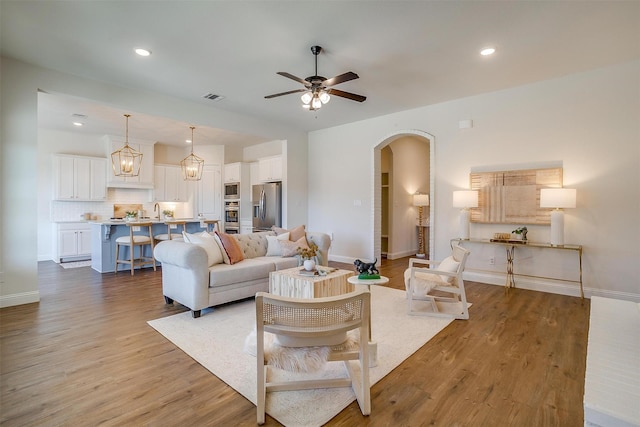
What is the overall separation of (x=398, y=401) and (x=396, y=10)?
3129 millimetres

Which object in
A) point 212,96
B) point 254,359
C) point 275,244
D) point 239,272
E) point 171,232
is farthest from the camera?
point 171,232

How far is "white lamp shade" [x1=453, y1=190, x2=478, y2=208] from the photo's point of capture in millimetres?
4816

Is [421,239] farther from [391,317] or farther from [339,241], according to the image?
[391,317]

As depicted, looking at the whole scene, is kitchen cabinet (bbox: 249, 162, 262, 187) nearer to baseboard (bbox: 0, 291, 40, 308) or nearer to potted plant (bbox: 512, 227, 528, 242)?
baseboard (bbox: 0, 291, 40, 308)

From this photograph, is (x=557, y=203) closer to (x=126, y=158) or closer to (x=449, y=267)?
(x=449, y=267)

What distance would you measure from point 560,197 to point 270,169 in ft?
20.1

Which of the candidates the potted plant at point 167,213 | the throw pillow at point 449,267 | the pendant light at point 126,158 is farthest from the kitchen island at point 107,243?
the throw pillow at point 449,267

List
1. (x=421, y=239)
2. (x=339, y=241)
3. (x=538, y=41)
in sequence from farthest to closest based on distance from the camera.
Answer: (x=421, y=239)
(x=339, y=241)
(x=538, y=41)

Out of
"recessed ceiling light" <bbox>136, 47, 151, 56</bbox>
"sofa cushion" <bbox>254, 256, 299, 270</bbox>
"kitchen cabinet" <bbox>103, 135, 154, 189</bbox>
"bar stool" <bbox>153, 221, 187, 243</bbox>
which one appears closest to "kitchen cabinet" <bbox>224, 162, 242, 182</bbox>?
"kitchen cabinet" <bbox>103, 135, 154, 189</bbox>

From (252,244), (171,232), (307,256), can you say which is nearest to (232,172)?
(171,232)

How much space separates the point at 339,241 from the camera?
7047 millimetres

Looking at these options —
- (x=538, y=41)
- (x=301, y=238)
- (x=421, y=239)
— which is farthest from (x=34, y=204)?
(x=421, y=239)

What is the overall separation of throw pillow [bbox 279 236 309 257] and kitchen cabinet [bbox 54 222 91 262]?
5.66m

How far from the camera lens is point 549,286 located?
4.44 m
